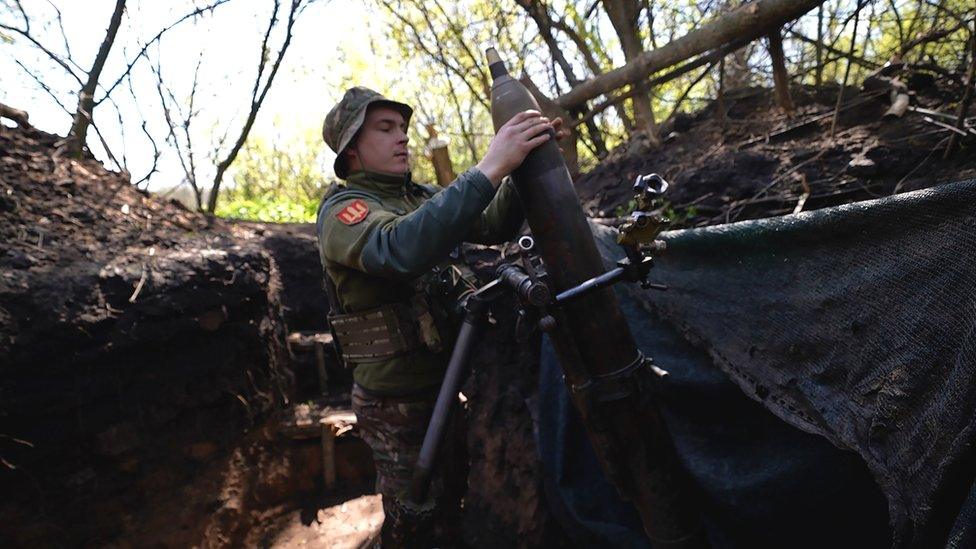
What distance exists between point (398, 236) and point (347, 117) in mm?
908

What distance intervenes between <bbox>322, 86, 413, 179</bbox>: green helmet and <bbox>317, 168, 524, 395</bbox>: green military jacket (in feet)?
0.48

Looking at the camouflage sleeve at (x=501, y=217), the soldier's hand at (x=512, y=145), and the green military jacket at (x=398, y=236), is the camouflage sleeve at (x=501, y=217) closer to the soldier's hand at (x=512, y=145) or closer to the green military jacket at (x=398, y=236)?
the green military jacket at (x=398, y=236)

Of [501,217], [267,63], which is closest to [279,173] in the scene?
[267,63]

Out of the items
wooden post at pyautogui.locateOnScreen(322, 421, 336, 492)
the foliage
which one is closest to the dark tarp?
wooden post at pyautogui.locateOnScreen(322, 421, 336, 492)

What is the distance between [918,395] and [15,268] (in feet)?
14.4

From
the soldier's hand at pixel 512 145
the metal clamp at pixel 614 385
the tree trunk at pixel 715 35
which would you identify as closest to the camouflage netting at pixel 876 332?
the metal clamp at pixel 614 385

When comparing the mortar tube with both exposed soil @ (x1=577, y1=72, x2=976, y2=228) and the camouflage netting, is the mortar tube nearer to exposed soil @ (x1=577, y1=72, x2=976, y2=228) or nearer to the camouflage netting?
the camouflage netting

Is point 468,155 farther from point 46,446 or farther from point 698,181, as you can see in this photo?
point 46,446

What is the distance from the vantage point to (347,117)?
93.3 inches

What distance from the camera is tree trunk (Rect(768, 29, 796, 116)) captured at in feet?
13.7

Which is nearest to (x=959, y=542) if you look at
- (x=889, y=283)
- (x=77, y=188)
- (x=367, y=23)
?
(x=889, y=283)

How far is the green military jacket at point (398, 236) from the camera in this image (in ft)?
5.80

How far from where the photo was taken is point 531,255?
1855 millimetres

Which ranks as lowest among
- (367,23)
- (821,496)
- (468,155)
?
(821,496)
